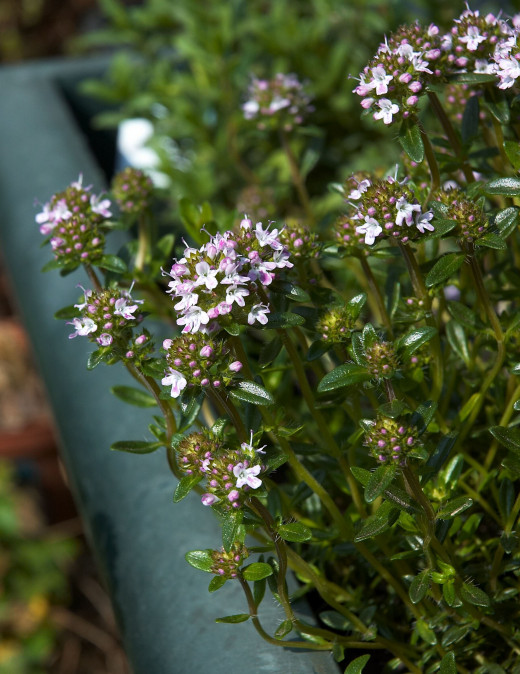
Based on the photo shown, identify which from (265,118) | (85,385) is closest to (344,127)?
(265,118)

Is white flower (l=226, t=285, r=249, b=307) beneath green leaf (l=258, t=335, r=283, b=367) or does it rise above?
above

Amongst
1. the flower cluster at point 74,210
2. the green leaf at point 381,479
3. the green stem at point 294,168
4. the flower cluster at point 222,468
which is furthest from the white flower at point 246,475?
the green stem at point 294,168

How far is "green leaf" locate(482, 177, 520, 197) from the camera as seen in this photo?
86 cm

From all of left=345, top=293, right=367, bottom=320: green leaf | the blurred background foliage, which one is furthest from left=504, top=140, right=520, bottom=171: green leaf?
the blurred background foliage

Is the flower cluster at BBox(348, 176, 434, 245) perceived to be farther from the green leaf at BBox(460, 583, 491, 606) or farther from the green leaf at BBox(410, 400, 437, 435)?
the green leaf at BBox(460, 583, 491, 606)

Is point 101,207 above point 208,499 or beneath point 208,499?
above

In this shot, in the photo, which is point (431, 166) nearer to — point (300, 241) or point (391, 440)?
point (300, 241)

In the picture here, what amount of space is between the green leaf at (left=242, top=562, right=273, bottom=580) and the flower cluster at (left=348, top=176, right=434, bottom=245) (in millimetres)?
342

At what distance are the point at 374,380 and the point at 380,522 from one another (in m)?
0.14

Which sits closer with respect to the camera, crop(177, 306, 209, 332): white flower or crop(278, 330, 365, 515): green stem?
crop(177, 306, 209, 332): white flower

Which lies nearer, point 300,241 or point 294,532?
point 294,532

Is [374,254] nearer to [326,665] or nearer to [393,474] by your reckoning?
[393,474]

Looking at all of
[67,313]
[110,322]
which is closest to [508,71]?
[110,322]

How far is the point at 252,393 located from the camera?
81 centimetres
